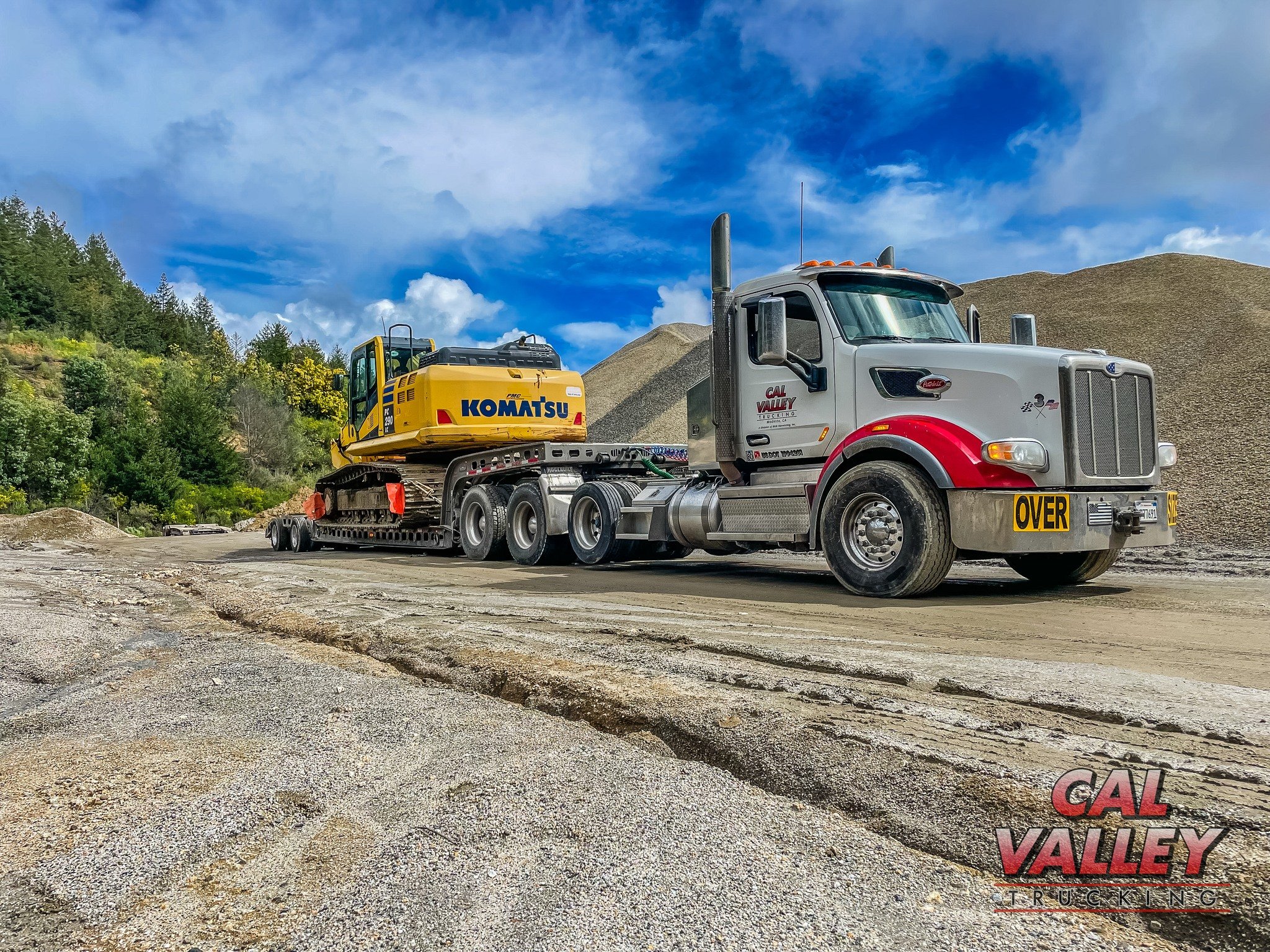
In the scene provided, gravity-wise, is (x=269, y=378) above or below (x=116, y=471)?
above

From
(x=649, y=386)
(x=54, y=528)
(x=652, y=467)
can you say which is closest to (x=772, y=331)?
(x=652, y=467)

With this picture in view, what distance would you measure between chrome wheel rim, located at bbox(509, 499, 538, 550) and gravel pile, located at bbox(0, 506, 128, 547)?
1834 cm

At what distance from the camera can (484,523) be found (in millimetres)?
13375

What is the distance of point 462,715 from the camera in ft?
12.8

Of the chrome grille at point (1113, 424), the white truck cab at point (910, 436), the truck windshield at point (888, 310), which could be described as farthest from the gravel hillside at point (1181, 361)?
the truck windshield at point (888, 310)

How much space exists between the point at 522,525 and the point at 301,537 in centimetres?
791

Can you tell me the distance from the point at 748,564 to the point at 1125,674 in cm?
762

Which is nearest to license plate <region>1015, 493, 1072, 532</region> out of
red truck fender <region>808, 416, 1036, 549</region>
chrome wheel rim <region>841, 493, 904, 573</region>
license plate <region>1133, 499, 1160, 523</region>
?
red truck fender <region>808, 416, 1036, 549</region>

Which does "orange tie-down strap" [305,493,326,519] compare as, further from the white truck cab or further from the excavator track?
the white truck cab

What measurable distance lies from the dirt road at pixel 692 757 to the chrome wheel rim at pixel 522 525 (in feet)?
19.2

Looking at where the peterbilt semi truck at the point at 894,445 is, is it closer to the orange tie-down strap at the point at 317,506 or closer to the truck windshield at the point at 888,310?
the truck windshield at the point at 888,310

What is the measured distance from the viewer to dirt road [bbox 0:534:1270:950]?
7.04 ft

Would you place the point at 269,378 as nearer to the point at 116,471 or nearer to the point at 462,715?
the point at 116,471

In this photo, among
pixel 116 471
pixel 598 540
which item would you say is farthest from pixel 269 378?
pixel 598 540
